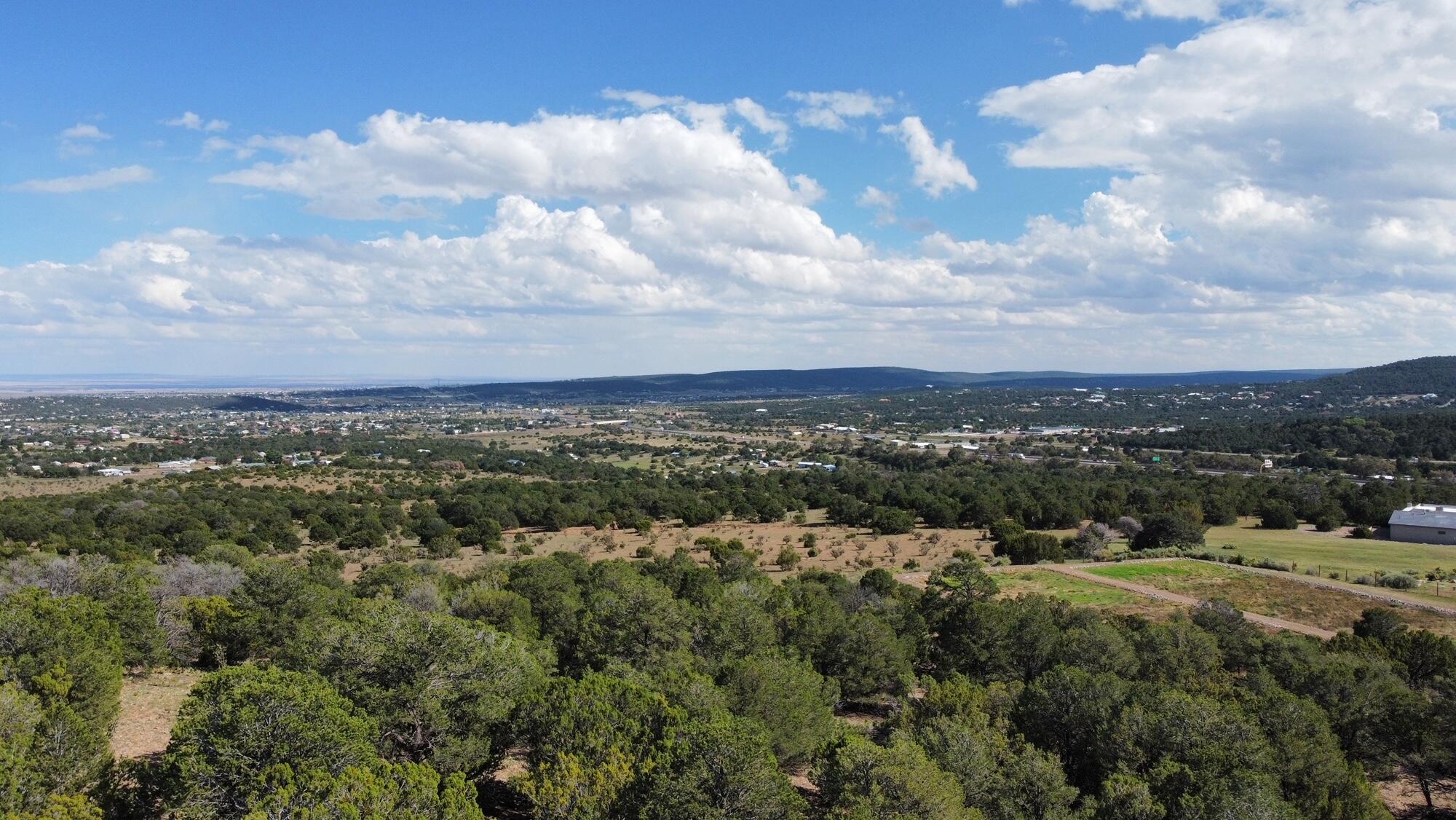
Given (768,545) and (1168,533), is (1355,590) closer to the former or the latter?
(1168,533)

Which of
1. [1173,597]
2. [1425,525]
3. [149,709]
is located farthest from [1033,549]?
[149,709]

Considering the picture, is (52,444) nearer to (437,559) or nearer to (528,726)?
(437,559)

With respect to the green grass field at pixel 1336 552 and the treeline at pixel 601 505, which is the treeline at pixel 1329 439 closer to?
the treeline at pixel 601 505

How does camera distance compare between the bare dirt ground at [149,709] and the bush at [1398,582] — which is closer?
the bare dirt ground at [149,709]

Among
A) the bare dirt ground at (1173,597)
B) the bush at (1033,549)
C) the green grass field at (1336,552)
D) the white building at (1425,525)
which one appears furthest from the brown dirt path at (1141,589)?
the white building at (1425,525)

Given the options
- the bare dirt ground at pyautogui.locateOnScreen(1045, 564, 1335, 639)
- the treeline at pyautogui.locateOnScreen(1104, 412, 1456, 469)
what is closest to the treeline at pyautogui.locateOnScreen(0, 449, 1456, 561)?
the bare dirt ground at pyautogui.locateOnScreen(1045, 564, 1335, 639)

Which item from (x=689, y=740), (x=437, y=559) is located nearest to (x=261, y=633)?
(x=689, y=740)
